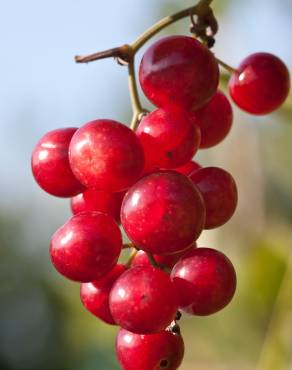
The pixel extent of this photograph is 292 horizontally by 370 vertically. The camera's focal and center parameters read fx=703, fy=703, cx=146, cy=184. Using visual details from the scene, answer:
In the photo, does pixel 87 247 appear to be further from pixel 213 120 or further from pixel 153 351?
pixel 213 120

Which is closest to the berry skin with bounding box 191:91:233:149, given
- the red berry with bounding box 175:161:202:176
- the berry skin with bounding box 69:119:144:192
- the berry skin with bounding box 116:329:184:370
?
the red berry with bounding box 175:161:202:176

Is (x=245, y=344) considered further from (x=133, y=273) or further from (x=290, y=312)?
(x=133, y=273)

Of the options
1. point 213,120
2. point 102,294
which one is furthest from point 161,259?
point 213,120

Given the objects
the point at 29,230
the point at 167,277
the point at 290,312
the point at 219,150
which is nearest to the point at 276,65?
the point at 167,277

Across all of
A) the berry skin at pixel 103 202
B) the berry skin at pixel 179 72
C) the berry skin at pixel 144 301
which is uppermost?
the berry skin at pixel 179 72

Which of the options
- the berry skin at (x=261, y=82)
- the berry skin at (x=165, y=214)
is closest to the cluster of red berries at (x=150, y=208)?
the berry skin at (x=165, y=214)

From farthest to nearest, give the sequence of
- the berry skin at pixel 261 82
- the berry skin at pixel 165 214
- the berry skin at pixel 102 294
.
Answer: the berry skin at pixel 261 82, the berry skin at pixel 102 294, the berry skin at pixel 165 214

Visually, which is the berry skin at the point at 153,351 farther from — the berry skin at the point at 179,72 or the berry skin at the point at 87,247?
the berry skin at the point at 179,72
